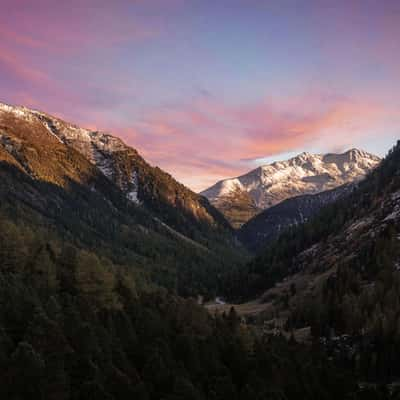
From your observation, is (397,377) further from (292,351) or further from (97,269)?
(97,269)

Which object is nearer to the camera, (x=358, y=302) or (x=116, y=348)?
(x=116, y=348)

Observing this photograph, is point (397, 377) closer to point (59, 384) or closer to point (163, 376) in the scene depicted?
point (163, 376)

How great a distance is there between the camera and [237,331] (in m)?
76.1

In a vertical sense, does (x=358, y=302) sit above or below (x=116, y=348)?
below

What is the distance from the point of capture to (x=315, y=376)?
68.1m

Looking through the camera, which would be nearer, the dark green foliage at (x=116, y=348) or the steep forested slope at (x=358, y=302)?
the dark green foliage at (x=116, y=348)

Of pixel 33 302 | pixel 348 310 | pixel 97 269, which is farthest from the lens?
pixel 348 310

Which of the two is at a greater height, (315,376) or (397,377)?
(315,376)

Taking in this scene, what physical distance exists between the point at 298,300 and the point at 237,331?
95267 mm

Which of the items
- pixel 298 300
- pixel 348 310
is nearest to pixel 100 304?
pixel 348 310

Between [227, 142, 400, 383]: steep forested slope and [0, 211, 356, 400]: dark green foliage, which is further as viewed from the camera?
[227, 142, 400, 383]: steep forested slope

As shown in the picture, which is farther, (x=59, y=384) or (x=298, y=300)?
(x=298, y=300)

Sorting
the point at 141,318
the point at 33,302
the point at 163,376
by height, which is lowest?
the point at 163,376

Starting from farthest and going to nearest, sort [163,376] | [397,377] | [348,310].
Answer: [348,310] → [397,377] → [163,376]
